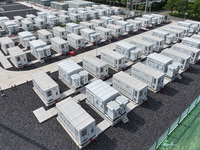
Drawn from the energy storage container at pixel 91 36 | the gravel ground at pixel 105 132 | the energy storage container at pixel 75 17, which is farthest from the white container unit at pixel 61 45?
the energy storage container at pixel 75 17

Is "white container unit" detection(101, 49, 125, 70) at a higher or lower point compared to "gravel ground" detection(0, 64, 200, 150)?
higher

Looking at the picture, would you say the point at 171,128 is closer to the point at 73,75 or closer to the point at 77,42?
the point at 73,75

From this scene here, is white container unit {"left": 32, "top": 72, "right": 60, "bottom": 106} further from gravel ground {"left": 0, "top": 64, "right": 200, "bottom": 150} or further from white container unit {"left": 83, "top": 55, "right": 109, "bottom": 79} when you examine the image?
white container unit {"left": 83, "top": 55, "right": 109, "bottom": 79}

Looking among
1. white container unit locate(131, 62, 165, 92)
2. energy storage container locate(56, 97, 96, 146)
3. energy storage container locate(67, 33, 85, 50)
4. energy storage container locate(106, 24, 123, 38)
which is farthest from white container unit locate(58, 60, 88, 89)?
energy storage container locate(106, 24, 123, 38)

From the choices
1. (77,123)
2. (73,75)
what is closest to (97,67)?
(73,75)

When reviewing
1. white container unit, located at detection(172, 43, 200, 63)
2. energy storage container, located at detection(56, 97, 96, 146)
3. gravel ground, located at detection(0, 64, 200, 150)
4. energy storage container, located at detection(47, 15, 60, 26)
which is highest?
energy storage container, located at detection(47, 15, 60, 26)

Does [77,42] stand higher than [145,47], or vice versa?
[77,42]
